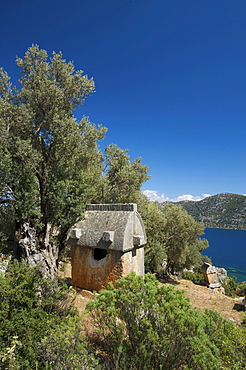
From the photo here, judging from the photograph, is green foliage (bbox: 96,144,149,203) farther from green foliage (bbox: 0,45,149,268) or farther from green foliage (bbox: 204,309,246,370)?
green foliage (bbox: 204,309,246,370)

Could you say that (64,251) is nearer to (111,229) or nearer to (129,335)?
(111,229)

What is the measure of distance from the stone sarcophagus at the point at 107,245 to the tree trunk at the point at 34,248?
1466 millimetres

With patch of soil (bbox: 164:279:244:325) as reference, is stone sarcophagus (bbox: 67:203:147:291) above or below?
above

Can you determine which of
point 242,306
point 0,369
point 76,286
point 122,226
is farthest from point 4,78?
point 242,306

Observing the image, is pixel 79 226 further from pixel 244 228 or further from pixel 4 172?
pixel 244 228

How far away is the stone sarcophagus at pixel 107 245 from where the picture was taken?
31.1 feet

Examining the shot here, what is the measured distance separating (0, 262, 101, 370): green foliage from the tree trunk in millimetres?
4918

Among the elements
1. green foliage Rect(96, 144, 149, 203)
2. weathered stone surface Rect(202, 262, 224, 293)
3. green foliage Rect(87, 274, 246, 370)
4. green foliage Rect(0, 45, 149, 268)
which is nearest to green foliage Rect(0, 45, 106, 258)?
green foliage Rect(0, 45, 149, 268)

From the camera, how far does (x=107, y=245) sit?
963 centimetres

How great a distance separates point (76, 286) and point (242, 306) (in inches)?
514

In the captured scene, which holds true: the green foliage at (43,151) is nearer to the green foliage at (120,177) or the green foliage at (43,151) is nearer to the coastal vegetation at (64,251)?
the coastal vegetation at (64,251)

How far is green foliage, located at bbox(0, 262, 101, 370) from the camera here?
4512 mm

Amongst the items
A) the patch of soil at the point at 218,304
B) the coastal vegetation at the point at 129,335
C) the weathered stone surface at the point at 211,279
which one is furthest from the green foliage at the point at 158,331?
the weathered stone surface at the point at 211,279

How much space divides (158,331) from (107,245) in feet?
17.0
